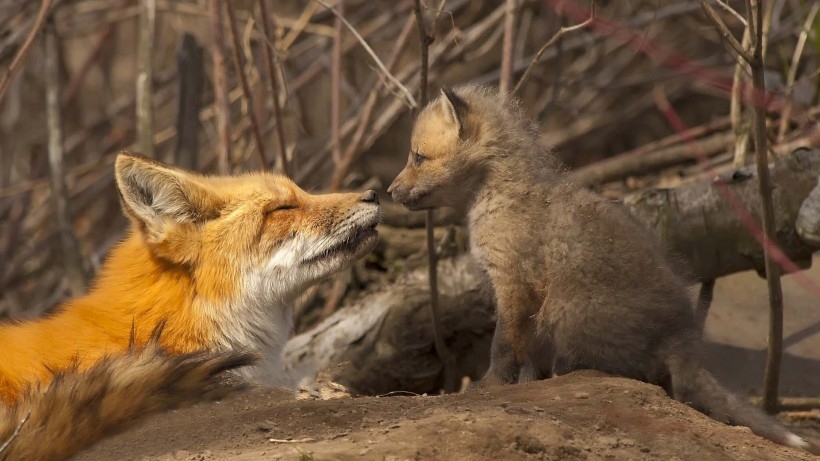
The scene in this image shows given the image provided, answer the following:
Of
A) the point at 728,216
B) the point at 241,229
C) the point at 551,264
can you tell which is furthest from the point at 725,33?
the point at 241,229

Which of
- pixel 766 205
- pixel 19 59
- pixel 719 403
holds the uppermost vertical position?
pixel 19 59

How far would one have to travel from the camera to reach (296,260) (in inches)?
185

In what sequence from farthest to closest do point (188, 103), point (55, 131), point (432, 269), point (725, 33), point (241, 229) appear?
point (188, 103) → point (55, 131) → point (432, 269) → point (241, 229) → point (725, 33)

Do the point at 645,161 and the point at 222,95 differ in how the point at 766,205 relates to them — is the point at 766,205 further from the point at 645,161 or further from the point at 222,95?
the point at 645,161

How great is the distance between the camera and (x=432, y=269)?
222 inches

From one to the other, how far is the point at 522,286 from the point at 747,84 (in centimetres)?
304

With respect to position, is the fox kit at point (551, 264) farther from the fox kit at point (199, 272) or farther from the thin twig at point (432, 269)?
the fox kit at point (199, 272)

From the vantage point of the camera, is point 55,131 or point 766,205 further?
point 55,131

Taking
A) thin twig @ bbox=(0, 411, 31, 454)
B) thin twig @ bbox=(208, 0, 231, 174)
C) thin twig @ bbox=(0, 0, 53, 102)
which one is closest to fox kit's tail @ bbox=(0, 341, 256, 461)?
thin twig @ bbox=(0, 411, 31, 454)

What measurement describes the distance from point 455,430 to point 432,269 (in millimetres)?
2445

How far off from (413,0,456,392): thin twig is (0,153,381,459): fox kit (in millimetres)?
828

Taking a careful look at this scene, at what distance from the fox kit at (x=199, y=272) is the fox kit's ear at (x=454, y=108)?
2.38ft

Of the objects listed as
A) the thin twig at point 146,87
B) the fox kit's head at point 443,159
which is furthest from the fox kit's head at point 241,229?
the thin twig at point 146,87

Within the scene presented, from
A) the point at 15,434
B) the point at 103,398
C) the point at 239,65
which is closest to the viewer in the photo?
the point at 15,434
